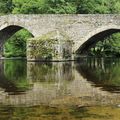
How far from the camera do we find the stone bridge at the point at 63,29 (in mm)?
38000

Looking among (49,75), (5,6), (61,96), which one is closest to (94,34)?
(49,75)

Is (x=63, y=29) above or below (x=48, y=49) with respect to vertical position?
above

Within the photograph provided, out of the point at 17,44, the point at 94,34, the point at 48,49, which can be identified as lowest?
the point at 48,49

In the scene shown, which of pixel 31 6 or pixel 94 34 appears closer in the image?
pixel 94 34

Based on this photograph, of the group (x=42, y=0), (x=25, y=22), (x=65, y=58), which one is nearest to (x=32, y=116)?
(x=65, y=58)

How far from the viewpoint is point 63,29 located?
132 ft

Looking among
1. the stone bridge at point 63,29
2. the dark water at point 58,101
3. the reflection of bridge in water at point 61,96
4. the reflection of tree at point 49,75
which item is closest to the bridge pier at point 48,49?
the stone bridge at point 63,29

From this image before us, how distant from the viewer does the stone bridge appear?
125ft

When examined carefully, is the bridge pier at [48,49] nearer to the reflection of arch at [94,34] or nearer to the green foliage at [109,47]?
the reflection of arch at [94,34]

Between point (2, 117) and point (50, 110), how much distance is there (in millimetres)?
1379

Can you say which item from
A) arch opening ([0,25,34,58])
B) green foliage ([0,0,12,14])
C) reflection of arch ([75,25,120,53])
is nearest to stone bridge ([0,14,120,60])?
reflection of arch ([75,25,120,53])

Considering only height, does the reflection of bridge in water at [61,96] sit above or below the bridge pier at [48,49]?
below

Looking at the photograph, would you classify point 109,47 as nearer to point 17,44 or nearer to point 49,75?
point 17,44

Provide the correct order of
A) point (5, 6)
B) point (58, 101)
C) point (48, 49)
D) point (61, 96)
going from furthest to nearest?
point (5, 6)
point (48, 49)
point (61, 96)
point (58, 101)
